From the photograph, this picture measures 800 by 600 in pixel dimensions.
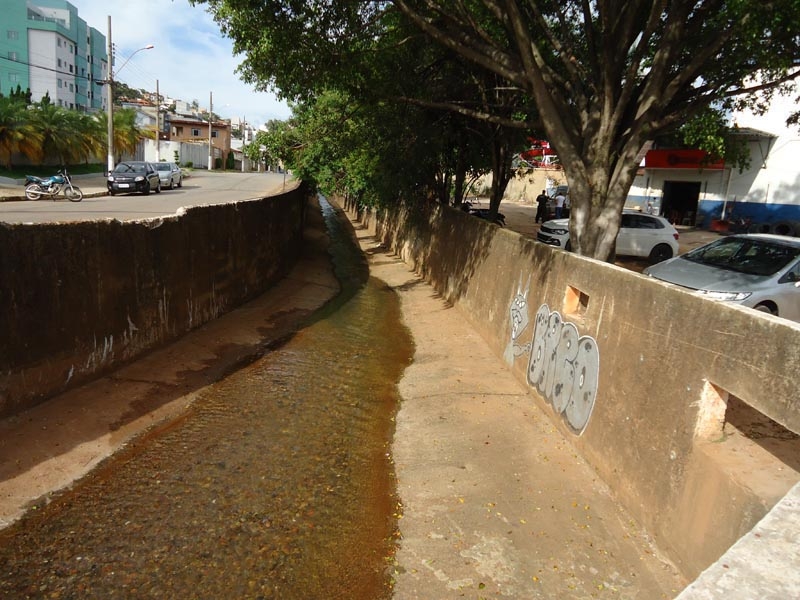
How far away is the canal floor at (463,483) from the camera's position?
4.61 m

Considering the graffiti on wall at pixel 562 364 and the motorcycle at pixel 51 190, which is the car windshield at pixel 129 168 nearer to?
the motorcycle at pixel 51 190

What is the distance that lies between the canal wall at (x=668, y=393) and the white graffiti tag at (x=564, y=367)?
0.02 metres

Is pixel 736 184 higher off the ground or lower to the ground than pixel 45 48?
lower

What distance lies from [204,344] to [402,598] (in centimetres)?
659

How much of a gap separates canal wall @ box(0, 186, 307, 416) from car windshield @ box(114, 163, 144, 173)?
19001mm

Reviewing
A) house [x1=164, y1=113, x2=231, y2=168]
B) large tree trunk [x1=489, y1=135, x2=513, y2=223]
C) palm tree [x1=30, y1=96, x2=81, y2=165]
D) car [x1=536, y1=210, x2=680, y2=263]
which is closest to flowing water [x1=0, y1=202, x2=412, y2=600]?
large tree trunk [x1=489, y1=135, x2=513, y2=223]

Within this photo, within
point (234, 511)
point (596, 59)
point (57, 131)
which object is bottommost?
point (234, 511)

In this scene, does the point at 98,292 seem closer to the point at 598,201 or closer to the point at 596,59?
the point at 598,201

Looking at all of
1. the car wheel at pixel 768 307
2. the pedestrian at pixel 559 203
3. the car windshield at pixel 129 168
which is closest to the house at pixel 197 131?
the car windshield at pixel 129 168

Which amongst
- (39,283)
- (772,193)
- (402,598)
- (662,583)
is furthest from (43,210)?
(772,193)

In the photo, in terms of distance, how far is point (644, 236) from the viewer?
1798cm

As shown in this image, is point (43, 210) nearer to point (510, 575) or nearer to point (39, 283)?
point (39, 283)

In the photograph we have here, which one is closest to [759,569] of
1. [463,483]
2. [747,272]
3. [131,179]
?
[463,483]

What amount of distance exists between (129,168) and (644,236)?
931 inches
